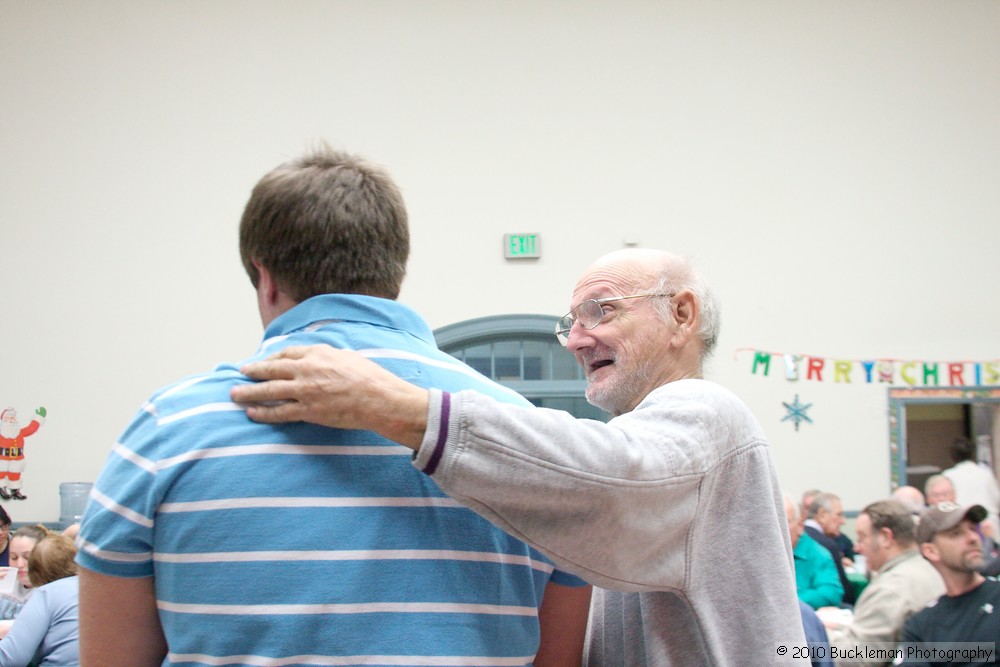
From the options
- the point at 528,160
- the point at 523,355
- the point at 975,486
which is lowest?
the point at 975,486

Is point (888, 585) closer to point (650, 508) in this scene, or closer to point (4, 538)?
point (650, 508)

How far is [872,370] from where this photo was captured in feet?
24.3

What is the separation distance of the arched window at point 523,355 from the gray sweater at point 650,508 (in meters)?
5.97

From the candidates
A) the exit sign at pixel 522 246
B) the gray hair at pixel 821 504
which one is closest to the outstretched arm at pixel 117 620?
the gray hair at pixel 821 504

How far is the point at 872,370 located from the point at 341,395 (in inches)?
283

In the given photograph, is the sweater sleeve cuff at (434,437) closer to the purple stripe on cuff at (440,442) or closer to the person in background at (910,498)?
the purple stripe on cuff at (440,442)

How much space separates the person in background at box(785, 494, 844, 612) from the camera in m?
4.69

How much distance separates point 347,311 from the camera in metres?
1.12

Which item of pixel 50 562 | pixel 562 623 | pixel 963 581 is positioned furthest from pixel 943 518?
pixel 50 562

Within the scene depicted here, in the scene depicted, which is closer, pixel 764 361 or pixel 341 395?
pixel 341 395

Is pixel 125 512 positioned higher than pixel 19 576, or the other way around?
pixel 125 512

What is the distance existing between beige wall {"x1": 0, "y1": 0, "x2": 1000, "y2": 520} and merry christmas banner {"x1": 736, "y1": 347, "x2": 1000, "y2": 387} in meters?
0.09

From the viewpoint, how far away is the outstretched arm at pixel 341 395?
0.98 meters

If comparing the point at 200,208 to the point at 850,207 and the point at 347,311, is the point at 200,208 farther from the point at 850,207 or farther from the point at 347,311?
the point at 347,311
